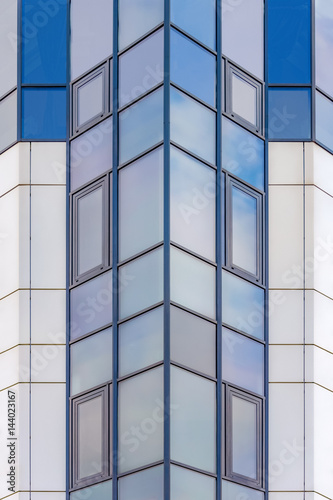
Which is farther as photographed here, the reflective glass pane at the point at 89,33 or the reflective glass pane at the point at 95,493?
the reflective glass pane at the point at 89,33

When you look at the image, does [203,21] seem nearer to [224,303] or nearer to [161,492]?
[224,303]

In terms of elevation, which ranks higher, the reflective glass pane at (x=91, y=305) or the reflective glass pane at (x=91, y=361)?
the reflective glass pane at (x=91, y=305)

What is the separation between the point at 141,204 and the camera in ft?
88.6

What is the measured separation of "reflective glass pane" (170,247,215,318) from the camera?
26328 millimetres

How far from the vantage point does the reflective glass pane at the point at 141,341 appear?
85.6 ft

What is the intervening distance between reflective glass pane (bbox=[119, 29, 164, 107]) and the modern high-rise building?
4cm

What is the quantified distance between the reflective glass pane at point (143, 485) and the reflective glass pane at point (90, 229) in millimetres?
3963

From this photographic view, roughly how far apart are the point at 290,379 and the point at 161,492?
374 cm

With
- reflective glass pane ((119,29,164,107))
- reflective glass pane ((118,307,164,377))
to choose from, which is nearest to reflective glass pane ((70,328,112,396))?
reflective glass pane ((118,307,164,377))

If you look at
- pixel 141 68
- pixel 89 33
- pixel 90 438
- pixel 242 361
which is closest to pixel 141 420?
pixel 90 438

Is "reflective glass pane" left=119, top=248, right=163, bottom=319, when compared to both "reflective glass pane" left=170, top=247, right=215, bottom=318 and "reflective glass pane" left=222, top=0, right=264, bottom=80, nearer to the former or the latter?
"reflective glass pane" left=170, top=247, right=215, bottom=318

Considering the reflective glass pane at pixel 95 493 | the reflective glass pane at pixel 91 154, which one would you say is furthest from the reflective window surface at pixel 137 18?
the reflective glass pane at pixel 95 493

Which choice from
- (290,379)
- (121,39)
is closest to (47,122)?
(121,39)

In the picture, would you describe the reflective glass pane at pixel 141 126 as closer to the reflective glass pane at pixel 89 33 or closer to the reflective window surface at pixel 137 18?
the reflective window surface at pixel 137 18
